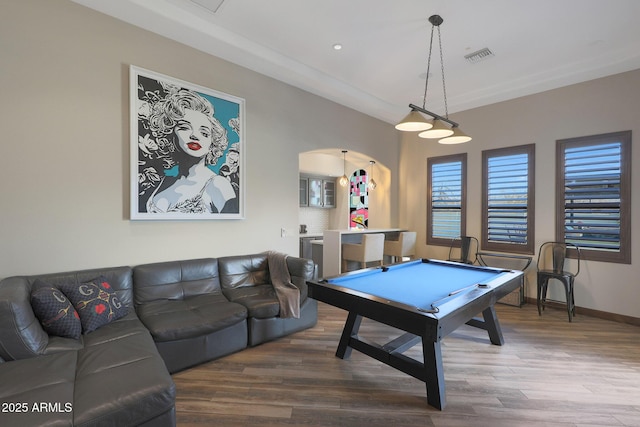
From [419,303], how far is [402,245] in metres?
3.54

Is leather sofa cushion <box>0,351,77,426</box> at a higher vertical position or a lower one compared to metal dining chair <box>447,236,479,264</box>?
lower

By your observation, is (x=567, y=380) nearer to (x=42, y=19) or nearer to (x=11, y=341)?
(x=11, y=341)

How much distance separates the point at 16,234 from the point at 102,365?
1.60 metres

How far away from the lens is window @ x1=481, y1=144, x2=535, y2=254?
4582mm

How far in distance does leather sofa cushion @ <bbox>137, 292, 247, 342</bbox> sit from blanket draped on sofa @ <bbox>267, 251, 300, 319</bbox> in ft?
1.51

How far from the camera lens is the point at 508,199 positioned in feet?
15.8

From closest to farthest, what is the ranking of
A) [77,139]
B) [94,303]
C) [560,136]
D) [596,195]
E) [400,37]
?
[94,303], [77,139], [400,37], [596,195], [560,136]

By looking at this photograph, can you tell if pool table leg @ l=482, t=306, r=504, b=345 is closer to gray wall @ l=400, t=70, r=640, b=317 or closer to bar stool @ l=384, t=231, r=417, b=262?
gray wall @ l=400, t=70, r=640, b=317

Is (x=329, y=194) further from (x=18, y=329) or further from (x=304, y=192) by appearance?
(x=18, y=329)

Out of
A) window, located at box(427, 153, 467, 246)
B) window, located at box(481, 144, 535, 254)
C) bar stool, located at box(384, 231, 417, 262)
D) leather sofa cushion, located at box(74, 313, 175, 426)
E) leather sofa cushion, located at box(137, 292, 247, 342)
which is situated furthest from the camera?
bar stool, located at box(384, 231, 417, 262)

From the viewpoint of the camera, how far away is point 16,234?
2418mm

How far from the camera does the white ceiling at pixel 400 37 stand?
9.22 feet

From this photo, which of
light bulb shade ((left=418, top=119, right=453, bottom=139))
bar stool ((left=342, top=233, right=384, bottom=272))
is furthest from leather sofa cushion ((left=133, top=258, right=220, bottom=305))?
light bulb shade ((left=418, top=119, right=453, bottom=139))

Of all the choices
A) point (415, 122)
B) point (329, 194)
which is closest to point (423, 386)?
point (415, 122)
